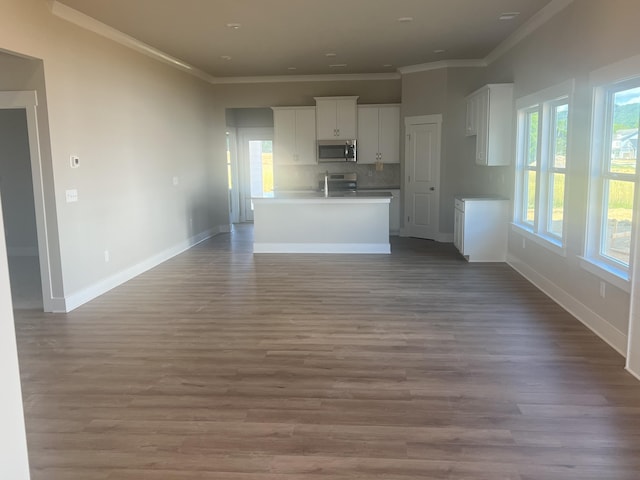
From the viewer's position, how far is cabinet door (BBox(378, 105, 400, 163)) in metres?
9.73

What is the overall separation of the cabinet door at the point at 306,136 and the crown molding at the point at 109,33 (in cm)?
227

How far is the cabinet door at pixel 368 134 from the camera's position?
32.2 ft

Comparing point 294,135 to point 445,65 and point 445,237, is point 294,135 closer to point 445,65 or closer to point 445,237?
point 445,65

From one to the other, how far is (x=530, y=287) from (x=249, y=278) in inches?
131

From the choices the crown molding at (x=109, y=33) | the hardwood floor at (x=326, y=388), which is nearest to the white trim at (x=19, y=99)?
the crown molding at (x=109, y=33)

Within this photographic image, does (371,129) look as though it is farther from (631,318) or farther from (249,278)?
(631,318)

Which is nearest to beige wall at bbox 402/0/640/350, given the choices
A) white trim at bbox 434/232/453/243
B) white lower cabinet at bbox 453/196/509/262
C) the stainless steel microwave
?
white lower cabinet at bbox 453/196/509/262

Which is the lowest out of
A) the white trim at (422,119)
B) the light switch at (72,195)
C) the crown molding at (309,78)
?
the light switch at (72,195)

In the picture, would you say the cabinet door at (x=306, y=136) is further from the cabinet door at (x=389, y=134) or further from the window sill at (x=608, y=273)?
the window sill at (x=608, y=273)

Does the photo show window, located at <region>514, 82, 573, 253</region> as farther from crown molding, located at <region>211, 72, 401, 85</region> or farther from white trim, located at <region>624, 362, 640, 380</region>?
crown molding, located at <region>211, 72, 401, 85</region>

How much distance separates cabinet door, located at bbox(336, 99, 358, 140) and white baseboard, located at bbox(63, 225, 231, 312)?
330cm

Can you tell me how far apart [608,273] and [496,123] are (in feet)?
11.5

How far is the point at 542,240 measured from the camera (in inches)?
228

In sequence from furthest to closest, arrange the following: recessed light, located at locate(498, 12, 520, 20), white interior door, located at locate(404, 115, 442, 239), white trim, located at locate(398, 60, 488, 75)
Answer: white interior door, located at locate(404, 115, 442, 239)
white trim, located at locate(398, 60, 488, 75)
recessed light, located at locate(498, 12, 520, 20)
